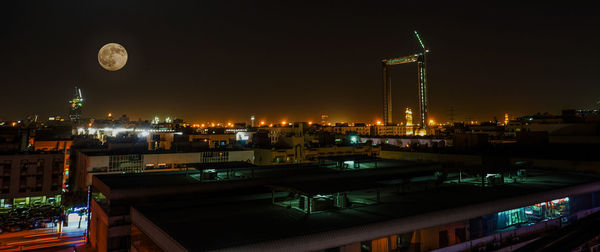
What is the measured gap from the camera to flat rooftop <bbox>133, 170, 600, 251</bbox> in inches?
347

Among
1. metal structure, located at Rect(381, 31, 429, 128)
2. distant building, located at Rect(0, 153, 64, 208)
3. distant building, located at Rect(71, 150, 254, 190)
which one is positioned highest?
metal structure, located at Rect(381, 31, 429, 128)

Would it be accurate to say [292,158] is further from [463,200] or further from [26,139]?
[26,139]

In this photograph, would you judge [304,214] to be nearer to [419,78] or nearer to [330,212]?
[330,212]

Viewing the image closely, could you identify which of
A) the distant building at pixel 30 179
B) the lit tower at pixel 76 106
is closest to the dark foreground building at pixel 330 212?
the distant building at pixel 30 179

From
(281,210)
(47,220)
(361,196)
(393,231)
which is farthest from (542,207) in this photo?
(47,220)

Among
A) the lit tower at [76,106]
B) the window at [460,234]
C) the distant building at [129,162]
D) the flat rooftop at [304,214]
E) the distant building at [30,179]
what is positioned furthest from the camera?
the lit tower at [76,106]

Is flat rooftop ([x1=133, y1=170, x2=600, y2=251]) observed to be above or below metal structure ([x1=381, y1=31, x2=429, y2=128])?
below

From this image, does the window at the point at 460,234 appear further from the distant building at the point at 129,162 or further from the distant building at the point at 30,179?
the distant building at the point at 30,179

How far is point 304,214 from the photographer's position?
1080cm

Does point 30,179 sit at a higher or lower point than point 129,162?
lower

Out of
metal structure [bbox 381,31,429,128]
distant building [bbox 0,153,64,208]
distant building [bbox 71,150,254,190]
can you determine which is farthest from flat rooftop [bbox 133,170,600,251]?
metal structure [bbox 381,31,429,128]

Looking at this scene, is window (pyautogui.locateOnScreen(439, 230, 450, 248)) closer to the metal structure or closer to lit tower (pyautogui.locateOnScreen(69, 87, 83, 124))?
the metal structure

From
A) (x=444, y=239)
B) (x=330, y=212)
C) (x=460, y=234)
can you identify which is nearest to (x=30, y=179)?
(x=330, y=212)

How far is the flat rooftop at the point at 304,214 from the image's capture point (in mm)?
8820
